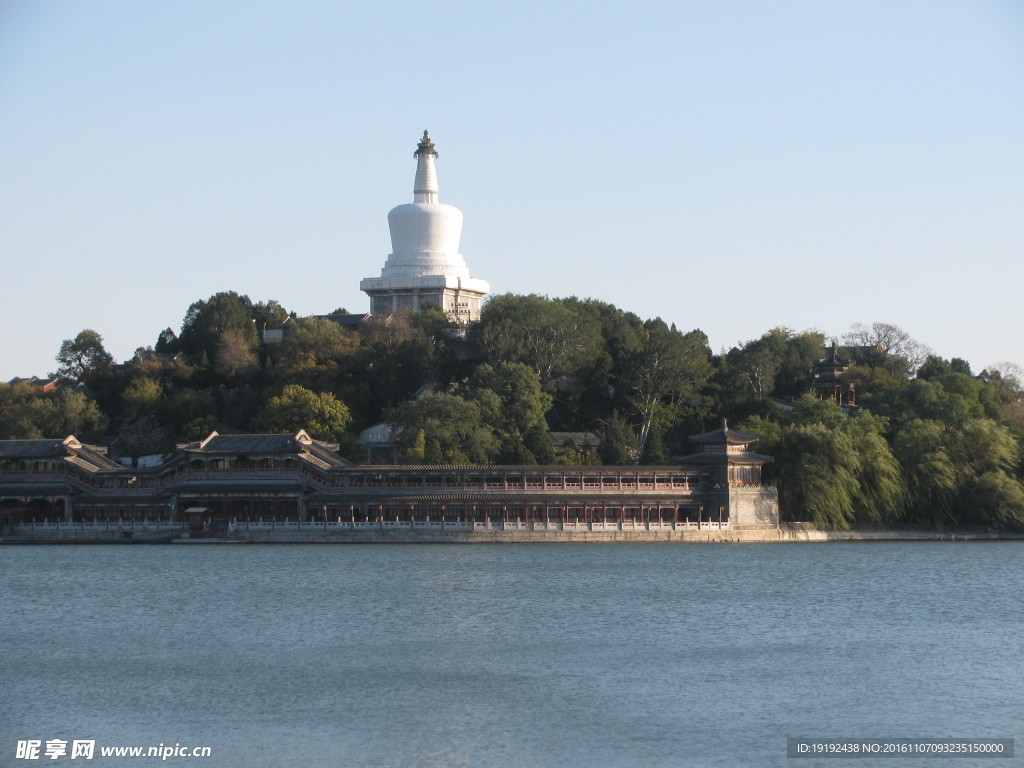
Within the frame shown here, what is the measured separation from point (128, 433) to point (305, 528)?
2172 cm

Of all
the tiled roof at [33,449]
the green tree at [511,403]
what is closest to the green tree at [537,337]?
the green tree at [511,403]

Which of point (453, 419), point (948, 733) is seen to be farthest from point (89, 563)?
point (948, 733)

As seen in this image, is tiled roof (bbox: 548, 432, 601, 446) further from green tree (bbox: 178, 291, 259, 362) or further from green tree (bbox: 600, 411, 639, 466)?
green tree (bbox: 178, 291, 259, 362)

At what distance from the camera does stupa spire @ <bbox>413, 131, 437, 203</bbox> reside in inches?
4049

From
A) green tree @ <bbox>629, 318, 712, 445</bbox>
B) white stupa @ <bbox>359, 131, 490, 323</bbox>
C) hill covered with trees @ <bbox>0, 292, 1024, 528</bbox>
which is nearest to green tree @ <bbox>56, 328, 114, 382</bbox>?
hill covered with trees @ <bbox>0, 292, 1024, 528</bbox>

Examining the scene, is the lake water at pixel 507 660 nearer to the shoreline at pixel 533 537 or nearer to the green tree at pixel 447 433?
the shoreline at pixel 533 537

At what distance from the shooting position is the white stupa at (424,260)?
101188mm

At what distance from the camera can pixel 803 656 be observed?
1387 inches

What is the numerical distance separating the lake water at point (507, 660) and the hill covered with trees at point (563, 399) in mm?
15402

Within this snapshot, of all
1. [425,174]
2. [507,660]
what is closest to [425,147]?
[425,174]

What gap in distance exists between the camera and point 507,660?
114 ft

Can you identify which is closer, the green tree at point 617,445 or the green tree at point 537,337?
the green tree at point 617,445

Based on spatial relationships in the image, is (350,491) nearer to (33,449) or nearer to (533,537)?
(533,537)

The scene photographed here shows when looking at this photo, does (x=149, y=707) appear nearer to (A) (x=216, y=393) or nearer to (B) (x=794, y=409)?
(B) (x=794, y=409)
